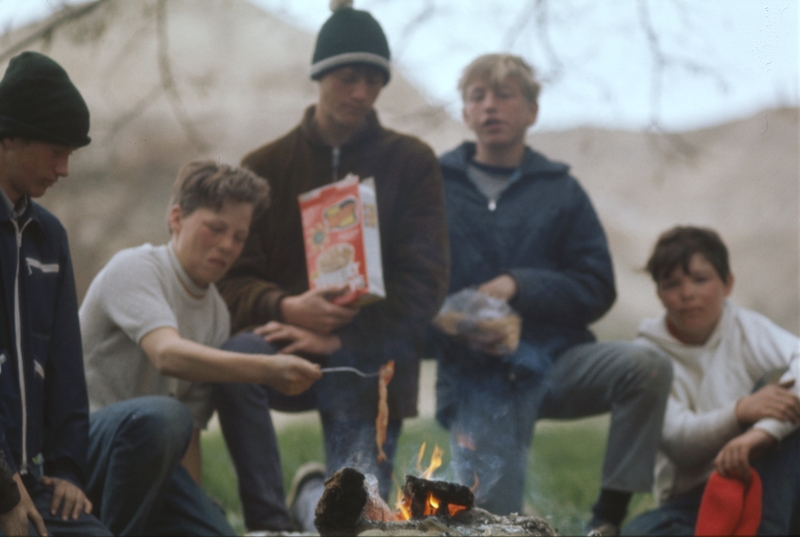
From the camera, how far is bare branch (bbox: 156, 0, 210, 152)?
3.82 m

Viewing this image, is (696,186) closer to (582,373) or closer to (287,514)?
(582,373)

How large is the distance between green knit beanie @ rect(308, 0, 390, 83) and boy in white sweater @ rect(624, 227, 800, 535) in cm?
167

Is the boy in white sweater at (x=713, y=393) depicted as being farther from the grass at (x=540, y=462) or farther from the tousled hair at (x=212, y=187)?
the tousled hair at (x=212, y=187)

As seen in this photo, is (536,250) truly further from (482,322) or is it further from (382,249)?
(382,249)

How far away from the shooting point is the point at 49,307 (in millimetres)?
2809

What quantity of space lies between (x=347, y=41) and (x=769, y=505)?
273 cm

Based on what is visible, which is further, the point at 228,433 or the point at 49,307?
the point at 228,433

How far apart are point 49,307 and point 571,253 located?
2345 mm

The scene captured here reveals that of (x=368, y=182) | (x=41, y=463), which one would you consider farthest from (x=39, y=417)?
(x=368, y=182)

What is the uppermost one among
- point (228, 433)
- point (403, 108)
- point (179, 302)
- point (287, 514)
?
point (403, 108)

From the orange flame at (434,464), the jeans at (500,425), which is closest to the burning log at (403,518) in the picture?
the orange flame at (434,464)

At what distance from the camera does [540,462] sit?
456 centimetres

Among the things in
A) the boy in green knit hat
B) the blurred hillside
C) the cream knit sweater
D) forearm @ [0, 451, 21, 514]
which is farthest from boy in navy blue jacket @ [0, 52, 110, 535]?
the cream knit sweater

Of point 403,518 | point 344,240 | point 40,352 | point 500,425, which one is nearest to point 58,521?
point 40,352
